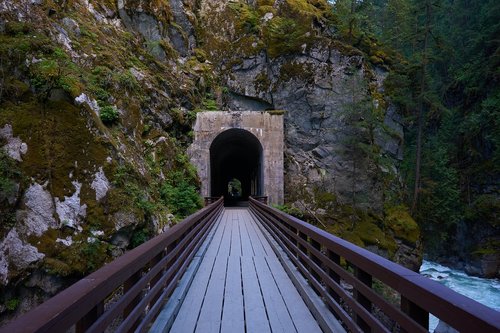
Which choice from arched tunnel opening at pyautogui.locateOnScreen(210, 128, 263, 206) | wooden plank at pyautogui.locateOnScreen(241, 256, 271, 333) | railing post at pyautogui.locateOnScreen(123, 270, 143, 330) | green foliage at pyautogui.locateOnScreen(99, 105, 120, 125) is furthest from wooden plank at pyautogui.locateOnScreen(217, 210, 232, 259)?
arched tunnel opening at pyautogui.locateOnScreen(210, 128, 263, 206)

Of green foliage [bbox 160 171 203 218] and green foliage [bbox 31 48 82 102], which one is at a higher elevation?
green foliage [bbox 31 48 82 102]

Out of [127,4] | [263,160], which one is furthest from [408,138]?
[127,4]

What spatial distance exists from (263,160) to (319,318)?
16780 millimetres

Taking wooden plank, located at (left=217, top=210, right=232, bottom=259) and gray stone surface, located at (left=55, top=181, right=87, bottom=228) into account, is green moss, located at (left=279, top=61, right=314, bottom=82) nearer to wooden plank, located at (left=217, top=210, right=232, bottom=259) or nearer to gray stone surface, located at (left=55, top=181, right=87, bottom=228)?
wooden plank, located at (left=217, top=210, right=232, bottom=259)

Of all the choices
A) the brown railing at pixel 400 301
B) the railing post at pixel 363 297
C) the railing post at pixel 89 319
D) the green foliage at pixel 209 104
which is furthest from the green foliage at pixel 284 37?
the railing post at pixel 89 319

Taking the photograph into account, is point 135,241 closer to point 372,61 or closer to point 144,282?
point 144,282

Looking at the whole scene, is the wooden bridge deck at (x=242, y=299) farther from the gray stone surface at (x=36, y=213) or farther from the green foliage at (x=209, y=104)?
the green foliage at (x=209, y=104)

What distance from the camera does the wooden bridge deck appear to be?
11.7 feet

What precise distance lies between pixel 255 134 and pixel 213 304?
16351 millimetres

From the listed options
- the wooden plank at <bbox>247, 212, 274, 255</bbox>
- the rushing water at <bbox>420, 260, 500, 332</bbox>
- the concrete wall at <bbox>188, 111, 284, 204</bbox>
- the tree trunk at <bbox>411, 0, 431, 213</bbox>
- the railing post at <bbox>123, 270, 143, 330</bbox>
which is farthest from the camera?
the tree trunk at <bbox>411, 0, 431, 213</bbox>

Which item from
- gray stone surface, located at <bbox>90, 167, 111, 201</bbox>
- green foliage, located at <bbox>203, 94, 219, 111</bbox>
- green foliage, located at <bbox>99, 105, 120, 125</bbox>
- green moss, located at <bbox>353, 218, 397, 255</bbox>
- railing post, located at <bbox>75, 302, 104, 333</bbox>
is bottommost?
green moss, located at <bbox>353, 218, 397, 255</bbox>

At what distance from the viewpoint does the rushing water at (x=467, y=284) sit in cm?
1590

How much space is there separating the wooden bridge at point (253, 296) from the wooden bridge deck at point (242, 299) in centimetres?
1

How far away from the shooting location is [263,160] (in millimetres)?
20250
